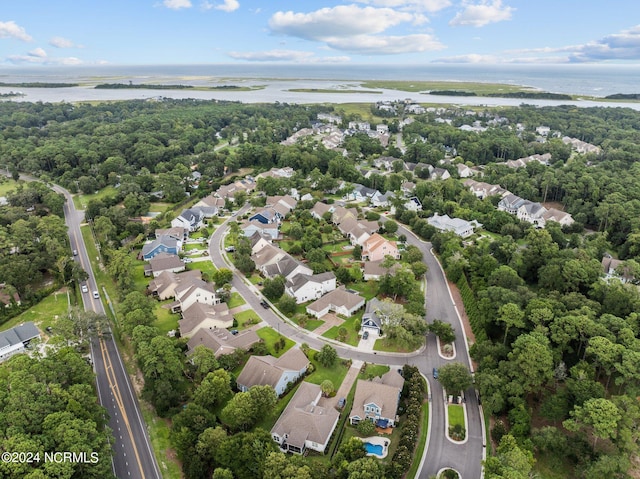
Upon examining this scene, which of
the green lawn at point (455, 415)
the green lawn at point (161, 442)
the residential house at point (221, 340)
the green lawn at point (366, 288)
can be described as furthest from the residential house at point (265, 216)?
the green lawn at point (455, 415)

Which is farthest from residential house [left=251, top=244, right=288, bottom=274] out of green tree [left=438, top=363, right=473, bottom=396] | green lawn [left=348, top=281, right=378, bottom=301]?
green tree [left=438, top=363, right=473, bottom=396]

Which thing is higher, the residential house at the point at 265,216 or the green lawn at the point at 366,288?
the residential house at the point at 265,216

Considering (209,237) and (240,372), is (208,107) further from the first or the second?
(240,372)

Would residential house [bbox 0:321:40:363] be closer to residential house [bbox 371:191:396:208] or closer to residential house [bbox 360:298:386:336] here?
residential house [bbox 360:298:386:336]

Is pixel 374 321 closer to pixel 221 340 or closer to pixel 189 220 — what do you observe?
pixel 221 340

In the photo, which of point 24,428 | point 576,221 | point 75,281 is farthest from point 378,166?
point 24,428

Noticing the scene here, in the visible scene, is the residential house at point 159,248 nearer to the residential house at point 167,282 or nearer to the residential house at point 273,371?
the residential house at point 167,282
